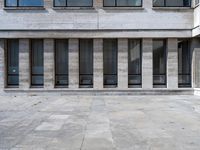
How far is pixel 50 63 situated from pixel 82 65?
94.7 inches

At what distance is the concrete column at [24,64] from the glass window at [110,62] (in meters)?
5.73

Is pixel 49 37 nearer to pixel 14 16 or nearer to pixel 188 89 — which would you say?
pixel 14 16

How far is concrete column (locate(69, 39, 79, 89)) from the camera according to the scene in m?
23.9

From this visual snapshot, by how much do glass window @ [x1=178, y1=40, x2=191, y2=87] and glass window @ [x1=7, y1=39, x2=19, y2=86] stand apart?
12.3 m

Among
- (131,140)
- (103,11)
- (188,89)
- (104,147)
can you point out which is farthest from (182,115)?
(103,11)

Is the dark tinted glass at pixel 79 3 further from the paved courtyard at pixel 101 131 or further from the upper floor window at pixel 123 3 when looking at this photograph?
the paved courtyard at pixel 101 131

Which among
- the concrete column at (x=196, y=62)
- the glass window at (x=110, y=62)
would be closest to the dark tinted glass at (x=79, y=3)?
the glass window at (x=110, y=62)

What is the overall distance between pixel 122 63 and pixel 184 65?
483 cm

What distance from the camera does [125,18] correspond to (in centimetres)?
2378

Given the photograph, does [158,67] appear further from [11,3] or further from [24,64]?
[11,3]

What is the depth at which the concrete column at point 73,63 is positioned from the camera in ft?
78.5

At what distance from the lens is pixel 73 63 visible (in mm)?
23922

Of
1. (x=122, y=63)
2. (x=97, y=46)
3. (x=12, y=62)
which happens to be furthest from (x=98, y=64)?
(x=12, y=62)

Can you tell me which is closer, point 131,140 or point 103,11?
point 131,140
